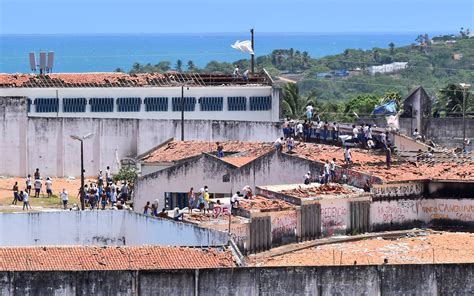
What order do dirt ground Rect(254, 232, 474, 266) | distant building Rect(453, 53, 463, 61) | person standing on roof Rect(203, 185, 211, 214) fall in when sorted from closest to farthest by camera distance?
dirt ground Rect(254, 232, 474, 266) → person standing on roof Rect(203, 185, 211, 214) → distant building Rect(453, 53, 463, 61)

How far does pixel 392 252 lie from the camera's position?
190ft

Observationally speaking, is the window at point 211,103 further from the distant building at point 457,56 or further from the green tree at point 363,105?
the distant building at point 457,56

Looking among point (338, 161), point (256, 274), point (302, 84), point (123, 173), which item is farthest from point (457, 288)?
point (302, 84)

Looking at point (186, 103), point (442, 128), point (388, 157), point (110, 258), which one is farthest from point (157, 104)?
point (110, 258)

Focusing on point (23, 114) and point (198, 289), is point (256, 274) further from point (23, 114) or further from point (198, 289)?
point (23, 114)

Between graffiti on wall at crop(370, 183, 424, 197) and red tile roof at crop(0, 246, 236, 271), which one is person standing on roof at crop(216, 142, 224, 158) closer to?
graffiti on wall at crop(370, 183, 424, 197)

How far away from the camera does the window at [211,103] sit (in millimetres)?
82312

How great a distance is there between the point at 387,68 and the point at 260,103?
348 feet

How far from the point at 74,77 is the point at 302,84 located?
101122 millimetres

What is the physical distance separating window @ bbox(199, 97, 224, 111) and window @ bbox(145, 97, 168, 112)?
1590 mm

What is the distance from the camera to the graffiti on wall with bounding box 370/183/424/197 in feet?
203

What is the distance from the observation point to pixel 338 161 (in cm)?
6531

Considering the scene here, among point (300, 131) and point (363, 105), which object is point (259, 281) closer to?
point (300, 131)


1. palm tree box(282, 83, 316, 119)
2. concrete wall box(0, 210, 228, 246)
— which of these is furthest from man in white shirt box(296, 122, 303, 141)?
palm tree box(282, 83, 316, 119)
